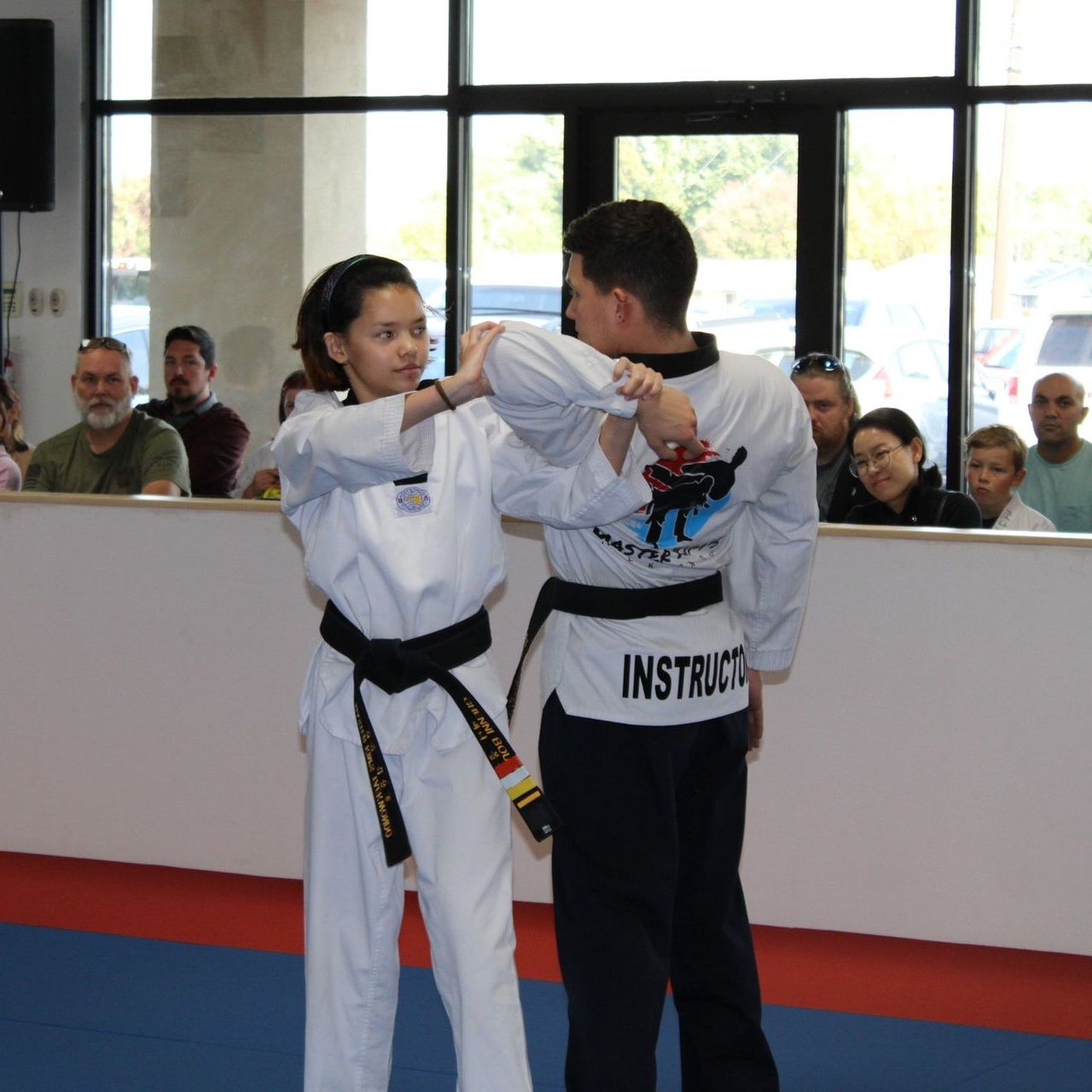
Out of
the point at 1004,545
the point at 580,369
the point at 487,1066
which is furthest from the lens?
the point at 1004,545

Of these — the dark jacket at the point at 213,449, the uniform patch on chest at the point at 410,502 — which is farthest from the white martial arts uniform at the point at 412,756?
the dark jacket at the point at 213,449

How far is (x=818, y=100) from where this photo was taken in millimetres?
6164

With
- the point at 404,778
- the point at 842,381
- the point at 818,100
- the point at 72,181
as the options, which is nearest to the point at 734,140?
the point at 818,100

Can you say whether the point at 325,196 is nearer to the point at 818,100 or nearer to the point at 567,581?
the point at 818,100

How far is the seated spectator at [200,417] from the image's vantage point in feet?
17.1

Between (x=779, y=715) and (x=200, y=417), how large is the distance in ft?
9.46

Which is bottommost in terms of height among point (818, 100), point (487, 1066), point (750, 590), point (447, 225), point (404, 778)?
point (487, 1066)

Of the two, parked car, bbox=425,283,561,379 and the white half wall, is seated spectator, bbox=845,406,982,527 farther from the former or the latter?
parked car, bbox=425,283,561,379

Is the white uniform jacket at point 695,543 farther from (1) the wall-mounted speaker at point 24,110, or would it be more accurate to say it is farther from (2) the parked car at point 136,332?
(2) the parked car at point 136,332

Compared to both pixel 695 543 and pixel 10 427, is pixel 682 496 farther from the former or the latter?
pixel 10 427

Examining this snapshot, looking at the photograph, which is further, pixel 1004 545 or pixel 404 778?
pixel 1004 545

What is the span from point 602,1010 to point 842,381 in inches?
101

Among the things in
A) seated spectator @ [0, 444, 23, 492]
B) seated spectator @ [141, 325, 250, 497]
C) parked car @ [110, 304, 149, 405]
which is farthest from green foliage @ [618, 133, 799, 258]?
seated spectator @ [0, 444, 23, 492]

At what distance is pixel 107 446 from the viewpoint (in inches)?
181
